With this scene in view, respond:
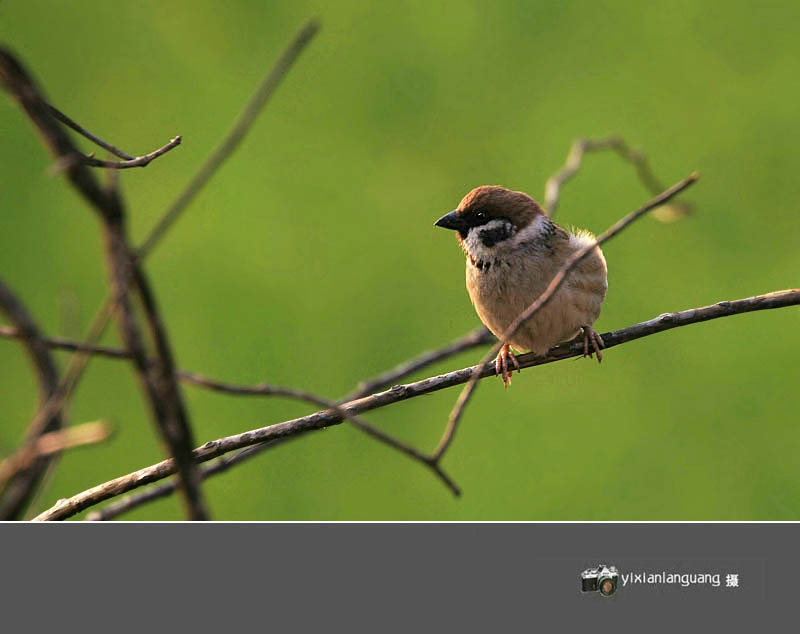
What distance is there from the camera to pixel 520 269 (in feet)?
5.38

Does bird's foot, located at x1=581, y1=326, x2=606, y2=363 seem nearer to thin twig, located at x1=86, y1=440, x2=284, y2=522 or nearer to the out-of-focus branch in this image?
thin twig, located at x1=86, y1=440, x2=284, y2=522

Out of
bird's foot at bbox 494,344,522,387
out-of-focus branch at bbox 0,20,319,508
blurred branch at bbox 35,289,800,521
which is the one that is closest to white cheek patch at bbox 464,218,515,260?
bird's foot at bbox 494,344,522,387

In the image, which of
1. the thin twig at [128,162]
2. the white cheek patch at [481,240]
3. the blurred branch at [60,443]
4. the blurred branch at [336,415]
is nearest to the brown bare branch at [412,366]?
the blurred branch at [336,415]

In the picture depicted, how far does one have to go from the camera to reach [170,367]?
44cm

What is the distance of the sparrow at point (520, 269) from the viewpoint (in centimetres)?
154

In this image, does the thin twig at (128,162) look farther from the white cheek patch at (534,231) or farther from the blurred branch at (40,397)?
the white cheek patch at (534,231)

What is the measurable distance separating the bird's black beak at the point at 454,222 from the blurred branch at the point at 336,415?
588mm

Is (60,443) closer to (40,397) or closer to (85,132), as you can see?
(85,132)

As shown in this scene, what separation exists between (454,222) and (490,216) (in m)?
0.07
